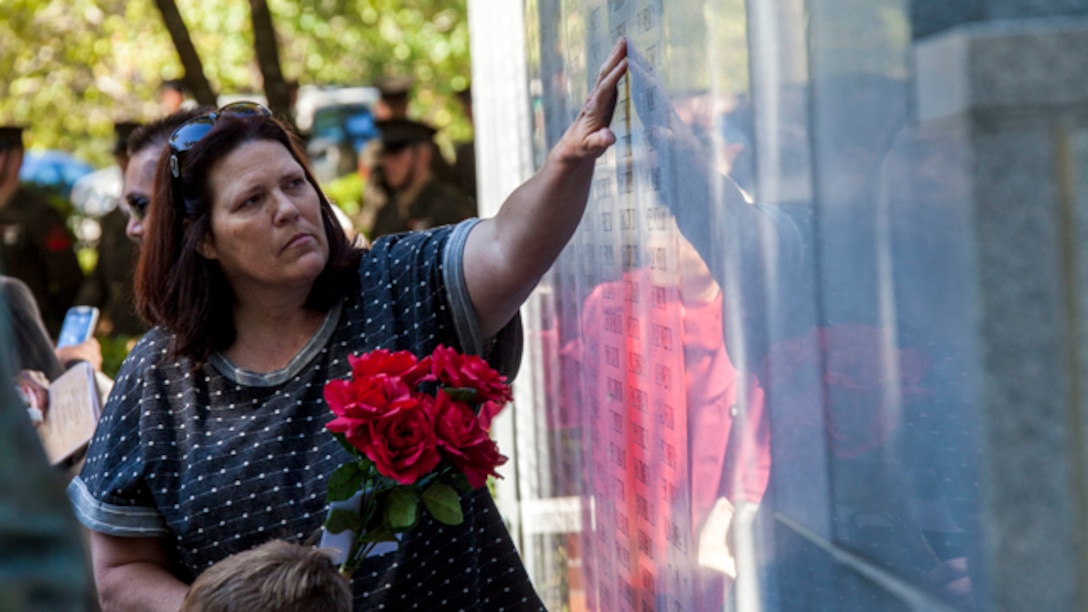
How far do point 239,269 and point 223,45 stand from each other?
15.4m

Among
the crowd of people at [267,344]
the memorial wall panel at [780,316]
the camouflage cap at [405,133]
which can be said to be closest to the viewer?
the memorial wall panel at [780,316]

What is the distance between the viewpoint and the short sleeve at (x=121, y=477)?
2363mm

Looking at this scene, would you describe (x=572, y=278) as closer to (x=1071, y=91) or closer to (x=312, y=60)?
(x=1071, y=91)

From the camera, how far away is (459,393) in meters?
1.93

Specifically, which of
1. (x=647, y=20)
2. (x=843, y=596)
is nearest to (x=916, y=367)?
(x=843, y=596)

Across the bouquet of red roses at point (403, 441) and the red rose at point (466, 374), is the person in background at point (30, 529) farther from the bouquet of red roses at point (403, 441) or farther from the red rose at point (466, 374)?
the red rose at point (466, 374)

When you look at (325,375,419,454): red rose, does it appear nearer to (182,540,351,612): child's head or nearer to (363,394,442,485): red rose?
(363,394,442,485): red rose

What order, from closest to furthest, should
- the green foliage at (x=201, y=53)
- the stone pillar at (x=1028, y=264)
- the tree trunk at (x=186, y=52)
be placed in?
the stone pillar at (x=1028, y=264) → the tree trunk at (x=186, y=52) → the green foliage at (x=201, y=53)

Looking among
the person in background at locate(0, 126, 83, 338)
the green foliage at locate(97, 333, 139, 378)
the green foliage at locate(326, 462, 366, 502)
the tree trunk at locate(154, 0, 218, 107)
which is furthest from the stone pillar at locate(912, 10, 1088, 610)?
the person in background at locate(0, 126, 83, 338)

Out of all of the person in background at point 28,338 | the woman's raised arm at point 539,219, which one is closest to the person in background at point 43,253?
the person in background at point 28,338

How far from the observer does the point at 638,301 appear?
2.15 metres

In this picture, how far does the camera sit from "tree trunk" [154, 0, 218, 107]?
9688 millimetres

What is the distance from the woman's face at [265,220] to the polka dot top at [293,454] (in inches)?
4.5

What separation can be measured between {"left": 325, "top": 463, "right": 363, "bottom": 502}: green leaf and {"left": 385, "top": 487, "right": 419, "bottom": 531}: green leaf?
52 mm
